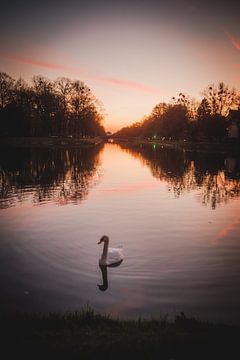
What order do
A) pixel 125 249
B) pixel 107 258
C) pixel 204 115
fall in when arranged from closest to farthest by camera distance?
pixel 107 258 < pixel 125 249 < pixel 204 115

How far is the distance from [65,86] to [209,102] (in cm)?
4736

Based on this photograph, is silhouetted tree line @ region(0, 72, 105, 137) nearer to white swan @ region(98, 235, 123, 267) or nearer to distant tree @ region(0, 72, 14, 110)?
distant tree @ region(0, 72, 14, 110)

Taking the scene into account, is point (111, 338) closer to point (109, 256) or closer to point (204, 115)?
point (109, 256)

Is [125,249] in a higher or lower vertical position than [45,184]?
lower

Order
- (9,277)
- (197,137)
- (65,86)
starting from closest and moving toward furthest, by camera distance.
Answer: (9,277) < (197,137) < (65,86)

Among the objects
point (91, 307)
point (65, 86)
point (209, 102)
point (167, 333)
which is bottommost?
point (91, 307)

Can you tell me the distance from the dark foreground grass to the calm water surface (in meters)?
1.13

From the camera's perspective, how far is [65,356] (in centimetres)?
541

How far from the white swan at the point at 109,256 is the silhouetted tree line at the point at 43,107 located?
273ft

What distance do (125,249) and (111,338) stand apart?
6.37m

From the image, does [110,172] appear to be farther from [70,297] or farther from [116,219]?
[70,297]

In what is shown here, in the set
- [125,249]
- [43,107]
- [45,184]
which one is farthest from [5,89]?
[125,249]

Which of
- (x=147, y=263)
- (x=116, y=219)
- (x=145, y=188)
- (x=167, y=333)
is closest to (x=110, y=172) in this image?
(x=145, y=188)

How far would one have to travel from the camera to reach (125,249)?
12328mm
